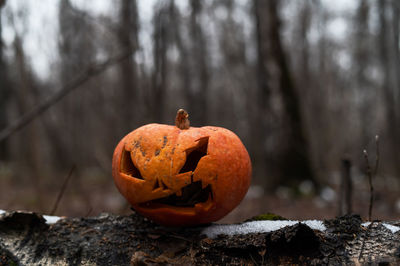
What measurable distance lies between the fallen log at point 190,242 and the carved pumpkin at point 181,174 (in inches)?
5.0

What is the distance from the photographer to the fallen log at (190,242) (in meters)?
1.35

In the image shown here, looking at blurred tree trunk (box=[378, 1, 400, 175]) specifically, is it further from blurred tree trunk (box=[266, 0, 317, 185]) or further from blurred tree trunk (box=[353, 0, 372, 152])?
blurred tree trunk (box=[266, 0, 317, 185])

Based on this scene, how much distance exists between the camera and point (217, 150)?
5.42 ft

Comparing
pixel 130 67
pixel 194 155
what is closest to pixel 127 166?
pixel 194 155

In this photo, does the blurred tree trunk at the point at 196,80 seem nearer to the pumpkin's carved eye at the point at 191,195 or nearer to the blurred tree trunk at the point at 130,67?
the blurred tree trunk at the point at 130,67

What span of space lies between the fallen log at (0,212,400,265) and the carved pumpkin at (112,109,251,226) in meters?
0.13

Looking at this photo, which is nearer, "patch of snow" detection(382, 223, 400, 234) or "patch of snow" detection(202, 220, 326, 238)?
"patch of snow" detection(382, 223, 400, 234)

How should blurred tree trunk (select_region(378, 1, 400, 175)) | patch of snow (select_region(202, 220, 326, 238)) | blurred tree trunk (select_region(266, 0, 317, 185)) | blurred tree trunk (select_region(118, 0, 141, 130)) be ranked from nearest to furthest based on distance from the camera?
patch of snow (select_region(202, 220, 326, 238)), blurred tree trunk (select_region(118, 0, 141, 130)), blurred tree trunk (select_region(266, 0, 317, 185)), blurred tree trunk (select_region(378, 1, 400, 175))

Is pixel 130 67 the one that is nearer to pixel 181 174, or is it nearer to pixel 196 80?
pixel 196 80

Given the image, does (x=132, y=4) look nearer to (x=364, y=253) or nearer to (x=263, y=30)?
(x=263, y=30)

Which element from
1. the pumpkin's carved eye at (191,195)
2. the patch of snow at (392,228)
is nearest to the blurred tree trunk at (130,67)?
the pumpkin's carved eye at (191,195)

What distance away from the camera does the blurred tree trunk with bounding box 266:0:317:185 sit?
287 inches

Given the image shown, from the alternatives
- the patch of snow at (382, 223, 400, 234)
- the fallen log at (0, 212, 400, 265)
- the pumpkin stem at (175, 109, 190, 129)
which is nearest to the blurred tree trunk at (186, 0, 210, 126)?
the pumpkin stem at (175, 109, 190, 129)

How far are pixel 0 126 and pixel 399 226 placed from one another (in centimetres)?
1383
